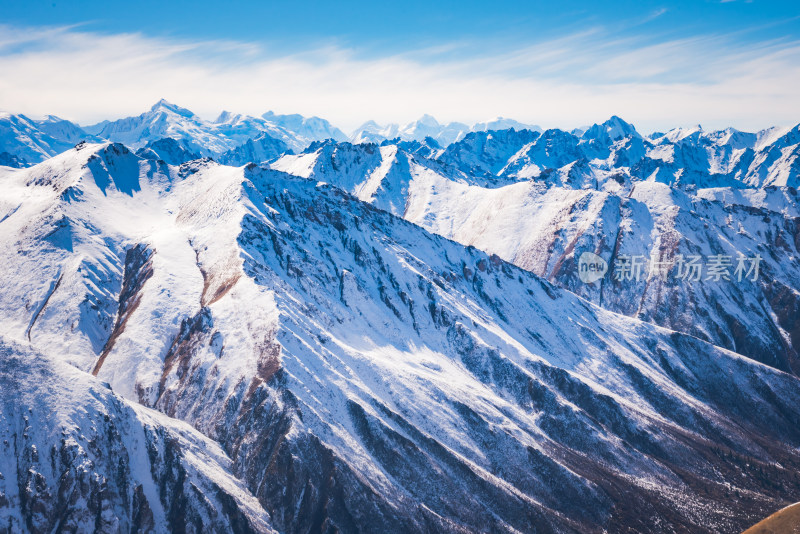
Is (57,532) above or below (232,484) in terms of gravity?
above

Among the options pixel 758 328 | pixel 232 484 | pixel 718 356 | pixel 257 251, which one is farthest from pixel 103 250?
pixel 758 328

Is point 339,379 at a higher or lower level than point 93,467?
lower

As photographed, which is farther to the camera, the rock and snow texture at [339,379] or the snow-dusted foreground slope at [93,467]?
the rock and snow texture at [339,379]

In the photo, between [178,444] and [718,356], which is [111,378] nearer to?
[178,444]

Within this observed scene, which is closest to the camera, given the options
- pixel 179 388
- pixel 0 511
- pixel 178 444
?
pixel 0 511

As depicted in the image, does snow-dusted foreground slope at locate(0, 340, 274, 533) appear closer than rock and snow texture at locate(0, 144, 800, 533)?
Yes

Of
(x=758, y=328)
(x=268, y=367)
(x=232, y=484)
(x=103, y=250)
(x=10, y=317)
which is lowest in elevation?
(x=758, y=328)

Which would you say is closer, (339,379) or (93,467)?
(93,467)

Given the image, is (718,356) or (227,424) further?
(718,356)
